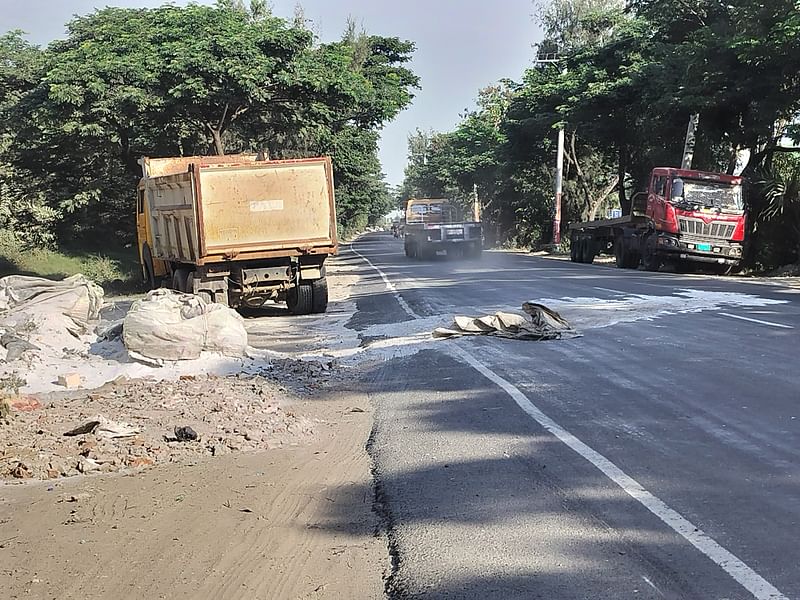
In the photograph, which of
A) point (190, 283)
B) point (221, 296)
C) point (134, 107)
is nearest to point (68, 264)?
point (134, 107)

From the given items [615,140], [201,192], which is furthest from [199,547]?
[615,140]

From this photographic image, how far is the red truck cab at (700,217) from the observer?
88.4 ft

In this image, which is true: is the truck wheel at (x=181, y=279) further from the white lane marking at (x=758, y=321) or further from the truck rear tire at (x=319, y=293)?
the white lane marking at (x=758, y=321)

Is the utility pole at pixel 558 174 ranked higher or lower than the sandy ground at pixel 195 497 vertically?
higher

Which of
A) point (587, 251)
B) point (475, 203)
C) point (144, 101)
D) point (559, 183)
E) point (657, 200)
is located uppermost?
point (144, 101)

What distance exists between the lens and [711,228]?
88.5 ft

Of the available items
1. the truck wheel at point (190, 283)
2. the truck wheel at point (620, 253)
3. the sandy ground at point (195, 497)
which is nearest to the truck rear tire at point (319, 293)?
the truck wheel at point (190, 283)

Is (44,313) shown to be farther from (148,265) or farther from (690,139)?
(690,139)

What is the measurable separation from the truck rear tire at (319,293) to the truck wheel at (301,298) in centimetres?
4

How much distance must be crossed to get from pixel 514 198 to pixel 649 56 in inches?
989

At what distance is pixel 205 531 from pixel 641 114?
122ft

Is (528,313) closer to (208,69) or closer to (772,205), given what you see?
(208,69)

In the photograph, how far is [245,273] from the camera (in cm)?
1677

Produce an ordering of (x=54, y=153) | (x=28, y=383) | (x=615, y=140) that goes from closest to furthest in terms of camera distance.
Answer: (x=28, y=383)
(x=54, y=153)
(x=615, y=140)
